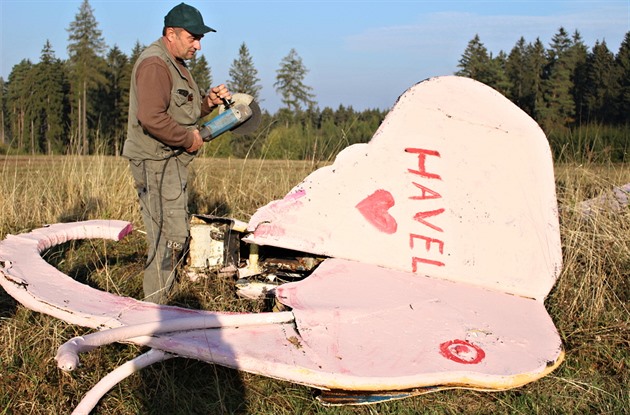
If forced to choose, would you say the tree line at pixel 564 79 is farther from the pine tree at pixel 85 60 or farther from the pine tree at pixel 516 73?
the pine tree at pixel 85 60

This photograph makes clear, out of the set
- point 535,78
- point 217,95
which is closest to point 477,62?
point 535,78

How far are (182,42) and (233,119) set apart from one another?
2.03ft

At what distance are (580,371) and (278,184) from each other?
5.34 metres

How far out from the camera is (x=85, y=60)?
61.9 metres

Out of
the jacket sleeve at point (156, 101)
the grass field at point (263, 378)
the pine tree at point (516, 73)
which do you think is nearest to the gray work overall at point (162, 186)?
the jacket sleeve at point (156, 101)

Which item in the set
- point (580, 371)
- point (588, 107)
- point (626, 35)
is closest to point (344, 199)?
point (580, 371)

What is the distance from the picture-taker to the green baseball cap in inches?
166

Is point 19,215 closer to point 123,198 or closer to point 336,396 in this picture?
point 123,198

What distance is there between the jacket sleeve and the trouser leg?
29cm

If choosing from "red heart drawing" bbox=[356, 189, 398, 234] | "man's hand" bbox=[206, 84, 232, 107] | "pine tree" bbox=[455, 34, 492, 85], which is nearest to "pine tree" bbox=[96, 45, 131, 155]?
"pine tree" bbox=[455, 34, 492, 85]

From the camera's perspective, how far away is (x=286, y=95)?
6191 cm

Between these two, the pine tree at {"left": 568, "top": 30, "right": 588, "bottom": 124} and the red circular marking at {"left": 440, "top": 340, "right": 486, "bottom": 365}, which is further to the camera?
the pine tree at {"left": 568, "top": 30, "right": 588, "bottom": 124}

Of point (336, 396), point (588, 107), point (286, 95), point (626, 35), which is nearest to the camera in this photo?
point (336, 396)

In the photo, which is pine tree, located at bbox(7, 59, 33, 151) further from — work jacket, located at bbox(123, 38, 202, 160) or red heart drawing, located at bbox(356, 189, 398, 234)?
red heart drawing, located at bbox(356, 189, 398, 234)
